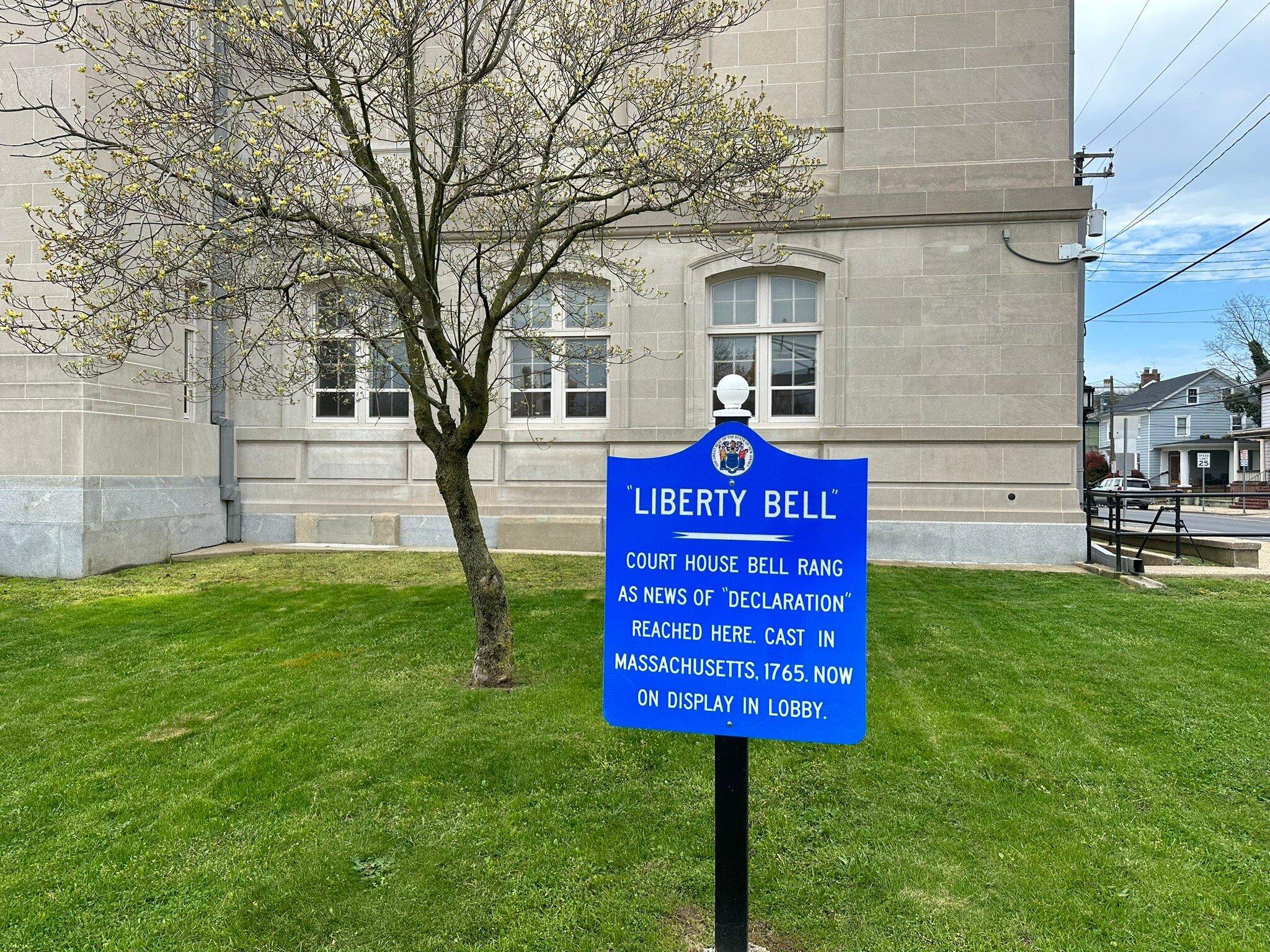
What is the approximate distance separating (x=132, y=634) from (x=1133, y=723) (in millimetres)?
8757

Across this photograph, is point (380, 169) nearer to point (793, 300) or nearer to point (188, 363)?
point (188, 363)

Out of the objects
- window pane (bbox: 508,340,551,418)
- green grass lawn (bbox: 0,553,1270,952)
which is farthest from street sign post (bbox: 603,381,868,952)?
window pane (bbox: 508,340,551,418)

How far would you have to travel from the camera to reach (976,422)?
1212 cm

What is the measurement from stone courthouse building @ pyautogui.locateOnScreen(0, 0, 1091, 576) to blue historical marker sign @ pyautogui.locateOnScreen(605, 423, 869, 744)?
962 cm

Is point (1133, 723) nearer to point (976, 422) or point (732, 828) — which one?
point (732, 828)

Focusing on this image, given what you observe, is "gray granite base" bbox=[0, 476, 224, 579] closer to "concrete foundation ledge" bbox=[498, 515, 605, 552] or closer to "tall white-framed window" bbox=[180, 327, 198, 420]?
"tall white-framed window" bbox=[180, 327, 198, 420]

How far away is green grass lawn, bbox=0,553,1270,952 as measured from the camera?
3055 mm

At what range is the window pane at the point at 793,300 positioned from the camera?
12.9 meters

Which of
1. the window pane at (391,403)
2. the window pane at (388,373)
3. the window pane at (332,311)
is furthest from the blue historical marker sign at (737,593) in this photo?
the window pane at (391,403)

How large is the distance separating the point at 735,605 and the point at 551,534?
10.4m

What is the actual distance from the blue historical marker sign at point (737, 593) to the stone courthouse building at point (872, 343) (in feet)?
31.6

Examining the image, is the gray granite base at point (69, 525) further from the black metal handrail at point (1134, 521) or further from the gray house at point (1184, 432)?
the gray house at point (1184, 432)

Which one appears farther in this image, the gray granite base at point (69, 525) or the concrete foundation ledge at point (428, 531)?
the concrete foundation ledge at point (428, 531)

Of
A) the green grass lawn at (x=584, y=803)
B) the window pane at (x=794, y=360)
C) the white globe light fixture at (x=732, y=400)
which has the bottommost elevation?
the green grass lawn at (x=584, y=803)
